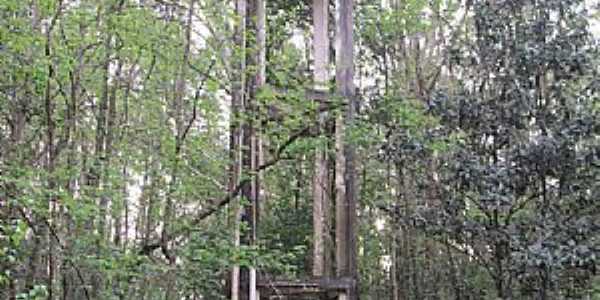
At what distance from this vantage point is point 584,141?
19.0 feet

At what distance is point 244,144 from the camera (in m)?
5.47

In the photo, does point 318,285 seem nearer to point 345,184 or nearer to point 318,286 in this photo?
point 318,286

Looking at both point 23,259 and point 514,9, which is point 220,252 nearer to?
point 23,259

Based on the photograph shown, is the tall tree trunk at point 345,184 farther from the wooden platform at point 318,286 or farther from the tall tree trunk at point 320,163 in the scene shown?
the tall tree trunk at point 320,163

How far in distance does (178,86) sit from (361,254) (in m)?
4.89

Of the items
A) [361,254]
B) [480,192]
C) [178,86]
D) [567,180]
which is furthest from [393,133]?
[361,254]

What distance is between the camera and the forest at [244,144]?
14.7 ft

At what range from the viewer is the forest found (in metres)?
4.47

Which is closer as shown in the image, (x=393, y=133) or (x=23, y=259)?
(x=23, y=259)

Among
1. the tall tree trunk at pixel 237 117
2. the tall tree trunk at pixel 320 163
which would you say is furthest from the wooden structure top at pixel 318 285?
the tall tree trunk at pixel 237 117

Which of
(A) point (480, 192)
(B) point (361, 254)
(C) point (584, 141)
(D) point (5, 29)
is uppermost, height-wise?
(D) point (5, 29)

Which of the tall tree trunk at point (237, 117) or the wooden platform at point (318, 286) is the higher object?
the tall tree trunk at point (237, 117)

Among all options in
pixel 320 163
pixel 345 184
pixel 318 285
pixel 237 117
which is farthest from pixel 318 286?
pixel 237 117

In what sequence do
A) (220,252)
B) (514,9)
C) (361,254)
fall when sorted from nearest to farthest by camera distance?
(220,252) → (514,9) → (361,254)
